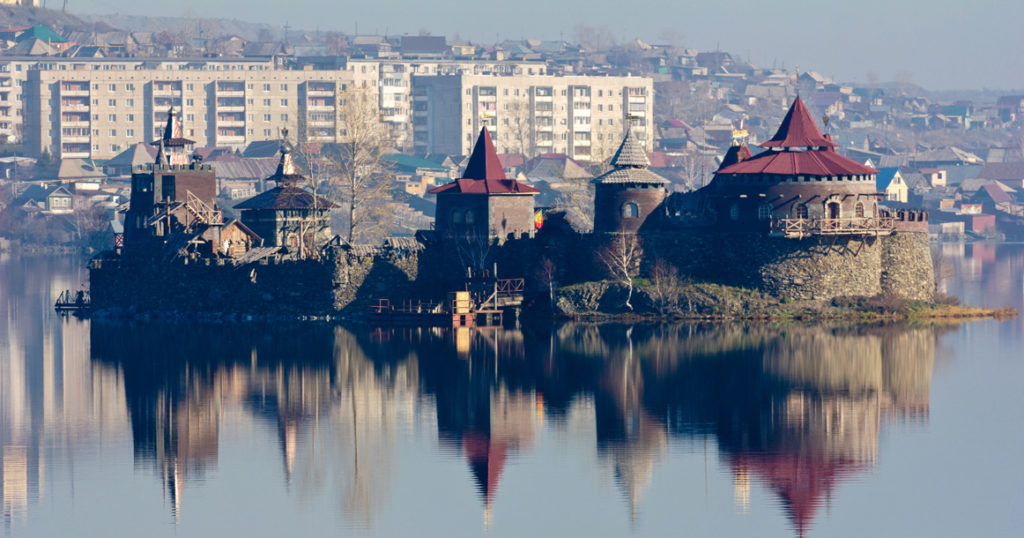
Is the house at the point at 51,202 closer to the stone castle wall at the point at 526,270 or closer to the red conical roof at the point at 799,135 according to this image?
the stone castle wall at the point at 526,270

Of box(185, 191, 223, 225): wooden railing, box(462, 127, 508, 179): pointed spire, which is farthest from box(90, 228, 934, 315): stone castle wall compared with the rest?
box(185, 191, 223, 225): wooden railing

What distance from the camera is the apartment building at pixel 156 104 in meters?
188

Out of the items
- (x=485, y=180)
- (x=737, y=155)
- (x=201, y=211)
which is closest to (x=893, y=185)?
(x=737, y=155)

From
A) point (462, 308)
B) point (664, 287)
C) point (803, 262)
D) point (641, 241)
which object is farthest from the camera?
point (641, 241)

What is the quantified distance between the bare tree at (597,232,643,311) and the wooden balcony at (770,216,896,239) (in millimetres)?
5645

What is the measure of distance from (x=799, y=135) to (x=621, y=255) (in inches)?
351

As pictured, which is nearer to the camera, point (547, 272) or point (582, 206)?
point (547, 272)

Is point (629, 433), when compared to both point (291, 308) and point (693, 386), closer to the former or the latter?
point (693, 386)

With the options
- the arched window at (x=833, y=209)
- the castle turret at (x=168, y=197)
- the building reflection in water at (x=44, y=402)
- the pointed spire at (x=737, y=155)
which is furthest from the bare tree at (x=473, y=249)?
the building reflection in water at (x=44, y=402)

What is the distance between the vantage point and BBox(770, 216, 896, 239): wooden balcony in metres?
76.7

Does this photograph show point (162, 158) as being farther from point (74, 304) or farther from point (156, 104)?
point (156, 104)

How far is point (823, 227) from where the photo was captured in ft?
252

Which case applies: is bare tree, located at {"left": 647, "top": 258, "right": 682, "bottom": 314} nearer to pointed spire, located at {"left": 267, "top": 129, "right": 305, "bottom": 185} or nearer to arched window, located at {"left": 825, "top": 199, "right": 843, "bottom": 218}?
arched window, located at {"left": 825, "top": 199, "right": 843, "bottom": 218}

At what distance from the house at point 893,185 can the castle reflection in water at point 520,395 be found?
99.4 meters
